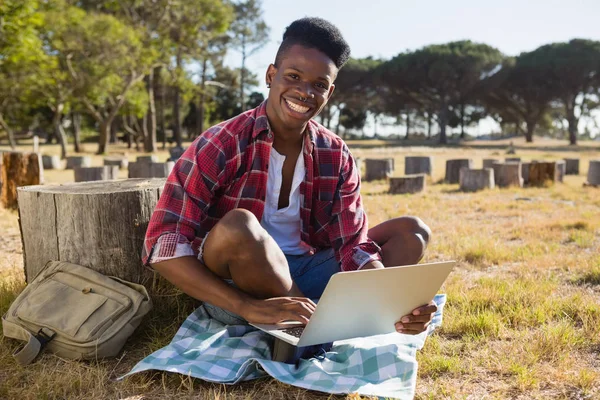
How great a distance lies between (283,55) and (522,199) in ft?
22.1

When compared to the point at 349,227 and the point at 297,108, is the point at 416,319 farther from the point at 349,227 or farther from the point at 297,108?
the point at 297,108

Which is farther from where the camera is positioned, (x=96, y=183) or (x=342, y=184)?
(x=96, y=183)

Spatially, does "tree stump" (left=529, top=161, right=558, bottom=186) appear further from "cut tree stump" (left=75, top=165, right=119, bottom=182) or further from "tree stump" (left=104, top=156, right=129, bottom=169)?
"tree stump" (left=104, top=156, right=129, bottom=169)

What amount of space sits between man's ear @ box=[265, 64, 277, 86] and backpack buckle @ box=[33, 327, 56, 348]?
152cm

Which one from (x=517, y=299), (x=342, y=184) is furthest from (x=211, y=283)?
(x=517, y=299)

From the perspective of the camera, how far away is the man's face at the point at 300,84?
2.50 meters

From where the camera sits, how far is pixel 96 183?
3.50 m

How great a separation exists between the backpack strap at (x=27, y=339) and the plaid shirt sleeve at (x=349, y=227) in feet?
4.56

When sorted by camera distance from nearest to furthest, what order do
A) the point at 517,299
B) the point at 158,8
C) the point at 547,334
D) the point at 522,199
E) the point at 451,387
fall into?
the point at 451,387, the point at 547,334, the point at 517,299, the point at 522,199, the point at 158,8

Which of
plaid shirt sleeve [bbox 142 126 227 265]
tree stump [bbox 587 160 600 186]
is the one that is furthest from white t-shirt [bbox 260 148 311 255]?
tree stump [bbox 587 160 600 186]

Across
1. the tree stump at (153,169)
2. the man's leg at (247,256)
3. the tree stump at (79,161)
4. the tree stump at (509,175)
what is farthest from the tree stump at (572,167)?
the man's leg at (247,256)

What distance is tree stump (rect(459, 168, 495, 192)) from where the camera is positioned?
9578mm

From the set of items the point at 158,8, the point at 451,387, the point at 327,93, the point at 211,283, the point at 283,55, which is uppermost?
the point at 158,8

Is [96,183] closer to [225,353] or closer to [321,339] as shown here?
[225,353]
